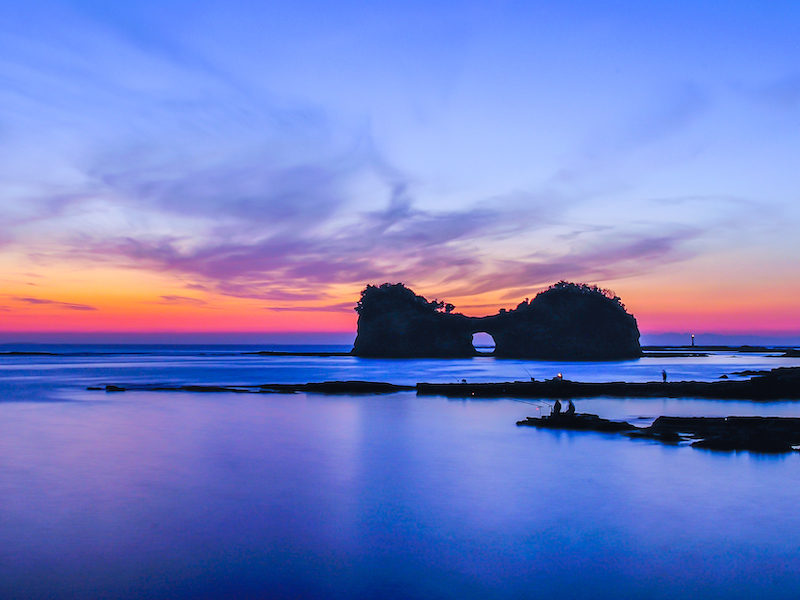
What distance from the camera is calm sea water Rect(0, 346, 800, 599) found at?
855 cm

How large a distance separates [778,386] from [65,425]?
35.5 meters

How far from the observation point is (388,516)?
11945 millimetres

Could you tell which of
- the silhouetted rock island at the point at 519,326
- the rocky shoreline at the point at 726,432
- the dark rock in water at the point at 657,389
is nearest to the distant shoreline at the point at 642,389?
the dark rock in water at the point at 657,389

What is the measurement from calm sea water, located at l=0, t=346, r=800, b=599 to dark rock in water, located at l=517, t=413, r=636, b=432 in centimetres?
96

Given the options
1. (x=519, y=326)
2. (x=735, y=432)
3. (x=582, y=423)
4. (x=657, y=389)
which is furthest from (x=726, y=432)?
(x=519, y=326)

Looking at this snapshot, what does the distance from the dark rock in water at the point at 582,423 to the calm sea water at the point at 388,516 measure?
0.96m

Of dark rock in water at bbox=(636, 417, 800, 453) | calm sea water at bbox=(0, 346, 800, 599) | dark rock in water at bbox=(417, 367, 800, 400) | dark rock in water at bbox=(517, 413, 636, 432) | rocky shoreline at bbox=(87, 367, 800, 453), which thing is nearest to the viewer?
calm sea water at bbox=(0, 346, 800, 599)

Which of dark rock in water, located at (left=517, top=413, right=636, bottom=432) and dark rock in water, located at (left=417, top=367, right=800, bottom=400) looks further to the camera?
dark rock in water, located at (left=417, top=367, right=800, bottom=400)

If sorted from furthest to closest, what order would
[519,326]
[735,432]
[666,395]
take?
[519,326] < [666,395] < [735,432]

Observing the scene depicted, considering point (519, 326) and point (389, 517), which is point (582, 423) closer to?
point (389, 517)

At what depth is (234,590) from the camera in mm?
8078

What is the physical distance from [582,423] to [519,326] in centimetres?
8570

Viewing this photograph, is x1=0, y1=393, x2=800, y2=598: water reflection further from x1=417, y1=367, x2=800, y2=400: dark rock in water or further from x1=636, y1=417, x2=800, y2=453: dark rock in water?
x1=417, y1=367, x2=800, y2=400: dark rock in water

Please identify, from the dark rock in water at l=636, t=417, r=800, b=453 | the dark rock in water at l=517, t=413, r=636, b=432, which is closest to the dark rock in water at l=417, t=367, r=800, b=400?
the dark rock in water at l=517, t=413, r=636, b=432
